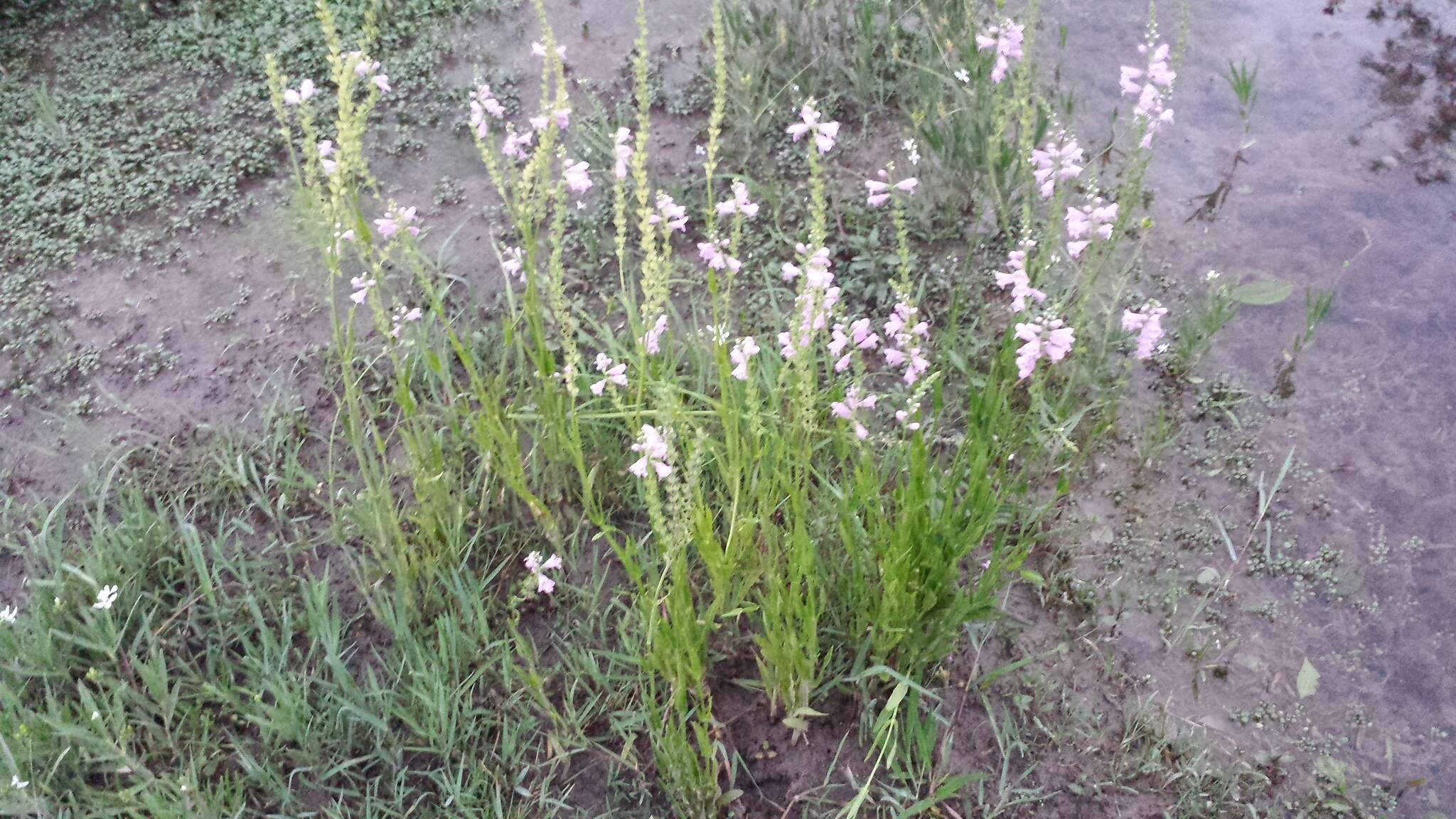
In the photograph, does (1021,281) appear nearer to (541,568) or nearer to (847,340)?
(847,340)

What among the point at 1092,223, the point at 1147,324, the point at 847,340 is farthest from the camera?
the point at 1092,223

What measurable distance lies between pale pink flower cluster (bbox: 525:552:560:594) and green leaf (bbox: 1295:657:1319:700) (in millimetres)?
1884

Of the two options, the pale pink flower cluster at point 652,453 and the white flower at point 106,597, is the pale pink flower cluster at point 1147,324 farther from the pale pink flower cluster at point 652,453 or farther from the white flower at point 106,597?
the white flower at point 106,597

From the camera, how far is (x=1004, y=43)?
3.47 m

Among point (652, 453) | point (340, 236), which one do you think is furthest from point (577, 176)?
point (652, 453)

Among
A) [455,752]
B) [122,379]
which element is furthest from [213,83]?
[455,752]

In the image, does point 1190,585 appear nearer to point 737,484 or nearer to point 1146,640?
point 1146,640

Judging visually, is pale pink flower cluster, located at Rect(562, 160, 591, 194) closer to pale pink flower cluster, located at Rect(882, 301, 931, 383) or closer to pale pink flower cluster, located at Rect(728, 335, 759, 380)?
pale pink flower cluster, located at Rect(728, 335, 759, 380)

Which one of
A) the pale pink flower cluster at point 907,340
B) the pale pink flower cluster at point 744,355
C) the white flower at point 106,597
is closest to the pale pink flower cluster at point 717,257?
the pale pink flower cluster at point 744,355

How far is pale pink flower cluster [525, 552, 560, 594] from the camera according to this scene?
265 cm

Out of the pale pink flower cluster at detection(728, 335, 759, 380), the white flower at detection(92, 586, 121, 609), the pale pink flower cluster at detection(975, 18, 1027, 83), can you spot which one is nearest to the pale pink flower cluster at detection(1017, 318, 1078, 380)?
the pale pink flower cluster at detection(728, 335, 759, 380)

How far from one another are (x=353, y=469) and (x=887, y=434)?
1.61 meters

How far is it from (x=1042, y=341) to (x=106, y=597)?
246cm

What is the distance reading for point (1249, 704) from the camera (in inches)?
99.7
